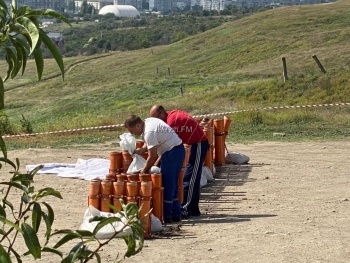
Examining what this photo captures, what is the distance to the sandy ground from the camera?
8984mm

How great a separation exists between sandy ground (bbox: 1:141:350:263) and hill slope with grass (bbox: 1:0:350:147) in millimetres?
4534

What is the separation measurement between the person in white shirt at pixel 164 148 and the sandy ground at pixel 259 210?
0.49m

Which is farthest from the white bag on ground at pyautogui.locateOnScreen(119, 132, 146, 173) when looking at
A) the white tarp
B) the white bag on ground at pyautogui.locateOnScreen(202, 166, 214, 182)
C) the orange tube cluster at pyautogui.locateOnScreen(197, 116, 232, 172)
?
the orange tube cluster at pyautogui.locateOnScreen(197, 116, 232, 172)

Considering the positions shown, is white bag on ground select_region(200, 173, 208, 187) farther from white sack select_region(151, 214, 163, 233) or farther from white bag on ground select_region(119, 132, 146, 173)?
white sack select_region(151, 214, 163, 233)

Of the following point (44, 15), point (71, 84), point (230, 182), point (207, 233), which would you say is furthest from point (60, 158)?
point (71, 84)

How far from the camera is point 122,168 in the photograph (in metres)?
12.1

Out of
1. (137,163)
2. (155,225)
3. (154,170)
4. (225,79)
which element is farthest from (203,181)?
(225,79)

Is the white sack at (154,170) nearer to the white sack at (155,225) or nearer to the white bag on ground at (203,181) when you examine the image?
the white sack at (155,225)

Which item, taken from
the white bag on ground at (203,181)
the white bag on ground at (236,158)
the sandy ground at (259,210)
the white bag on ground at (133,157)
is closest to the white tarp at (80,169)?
the sandy ground at (259,210)

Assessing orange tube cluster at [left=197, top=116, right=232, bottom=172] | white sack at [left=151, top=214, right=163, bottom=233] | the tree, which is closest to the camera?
the tree

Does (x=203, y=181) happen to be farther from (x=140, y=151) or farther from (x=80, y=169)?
(x=140, y=151)

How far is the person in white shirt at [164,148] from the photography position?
34.6 ft

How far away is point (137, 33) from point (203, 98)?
8772 cm

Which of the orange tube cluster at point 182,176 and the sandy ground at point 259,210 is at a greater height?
the orange tube cluster at point 182,176
